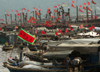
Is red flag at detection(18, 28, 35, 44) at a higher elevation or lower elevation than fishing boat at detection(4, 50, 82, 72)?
higher

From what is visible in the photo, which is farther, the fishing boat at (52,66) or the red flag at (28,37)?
the red flag at (28,37)

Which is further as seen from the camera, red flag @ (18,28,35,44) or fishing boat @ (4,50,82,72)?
red flag @ (18,28,35,44)

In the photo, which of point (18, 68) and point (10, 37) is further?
point (10, 37)

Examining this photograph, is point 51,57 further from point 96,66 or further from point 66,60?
point 96,66

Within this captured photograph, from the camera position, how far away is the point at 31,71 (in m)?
40.0

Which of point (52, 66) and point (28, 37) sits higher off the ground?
point (28, 37)

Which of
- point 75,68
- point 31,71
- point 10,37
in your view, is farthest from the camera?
point 10,37

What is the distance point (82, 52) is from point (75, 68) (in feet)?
9.24

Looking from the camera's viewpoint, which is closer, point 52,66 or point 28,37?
point 52,66

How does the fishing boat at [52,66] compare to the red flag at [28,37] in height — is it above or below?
below

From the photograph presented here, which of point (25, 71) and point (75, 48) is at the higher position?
point (75, 48)

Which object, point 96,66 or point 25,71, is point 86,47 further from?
point 25,71

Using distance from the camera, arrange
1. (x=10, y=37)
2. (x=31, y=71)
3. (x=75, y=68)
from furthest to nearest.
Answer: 1. (x=10, y=37)
2. (x=31, y=71)
3. (x=75, y=68)

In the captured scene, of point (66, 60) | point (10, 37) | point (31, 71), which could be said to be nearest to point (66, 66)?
point (66, 60)
